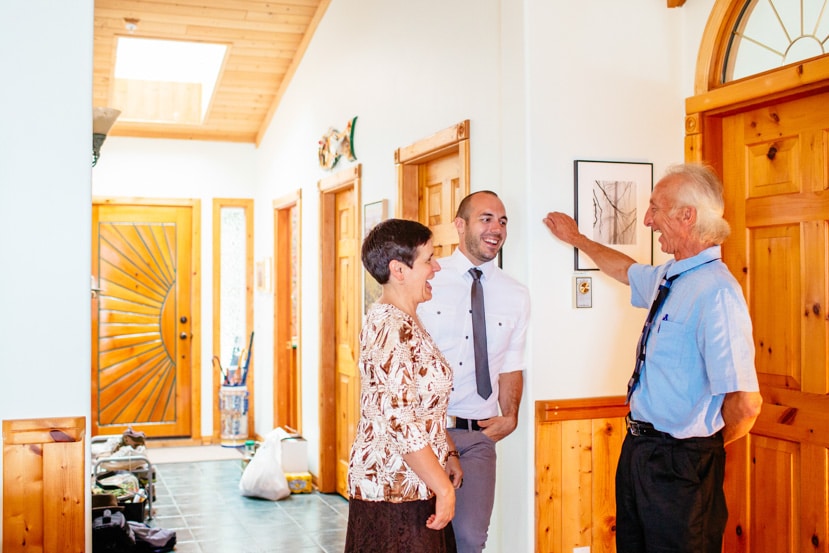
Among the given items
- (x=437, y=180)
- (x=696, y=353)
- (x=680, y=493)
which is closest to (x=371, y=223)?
(x=437, y=180)

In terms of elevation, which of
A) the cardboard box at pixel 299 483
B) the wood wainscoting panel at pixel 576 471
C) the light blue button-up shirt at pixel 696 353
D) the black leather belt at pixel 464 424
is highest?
the light blue button-up shirt at pixel 696 353

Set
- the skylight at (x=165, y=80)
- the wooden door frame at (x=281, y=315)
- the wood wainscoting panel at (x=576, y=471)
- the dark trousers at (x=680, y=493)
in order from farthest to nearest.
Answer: the skylight at (x=165, y=80)
the wooden door frame at (x=281, y=315)
the wood wainscoting panel at (x=576, y=471)
the dark trousers at (x=680, y=493)

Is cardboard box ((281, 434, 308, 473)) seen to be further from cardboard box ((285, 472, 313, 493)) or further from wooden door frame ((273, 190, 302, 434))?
wooden door frame ((273, 190, 302, 434))

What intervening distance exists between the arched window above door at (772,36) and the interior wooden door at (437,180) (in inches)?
46.4

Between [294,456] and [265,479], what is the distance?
0.38m

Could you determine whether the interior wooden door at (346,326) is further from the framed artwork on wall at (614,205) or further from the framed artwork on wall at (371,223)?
the framed artwork on wall at (614,205)

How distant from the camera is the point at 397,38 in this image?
4891 millimetres

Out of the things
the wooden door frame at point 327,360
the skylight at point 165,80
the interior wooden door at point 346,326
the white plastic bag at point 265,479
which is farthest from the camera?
the skylight at point 165,80

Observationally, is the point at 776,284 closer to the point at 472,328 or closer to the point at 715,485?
the point at 715,485

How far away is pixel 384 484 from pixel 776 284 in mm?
1735

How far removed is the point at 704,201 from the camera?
8.98 ft

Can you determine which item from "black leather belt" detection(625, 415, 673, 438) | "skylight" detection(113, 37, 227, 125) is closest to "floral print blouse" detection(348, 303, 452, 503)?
"black leather belt" detection(625, 415, 673, 438)

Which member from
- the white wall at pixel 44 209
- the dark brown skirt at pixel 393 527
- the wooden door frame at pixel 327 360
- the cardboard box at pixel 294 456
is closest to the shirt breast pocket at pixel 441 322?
the dark brown skirt at pixel 393 527

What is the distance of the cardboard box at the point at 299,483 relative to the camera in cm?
609
